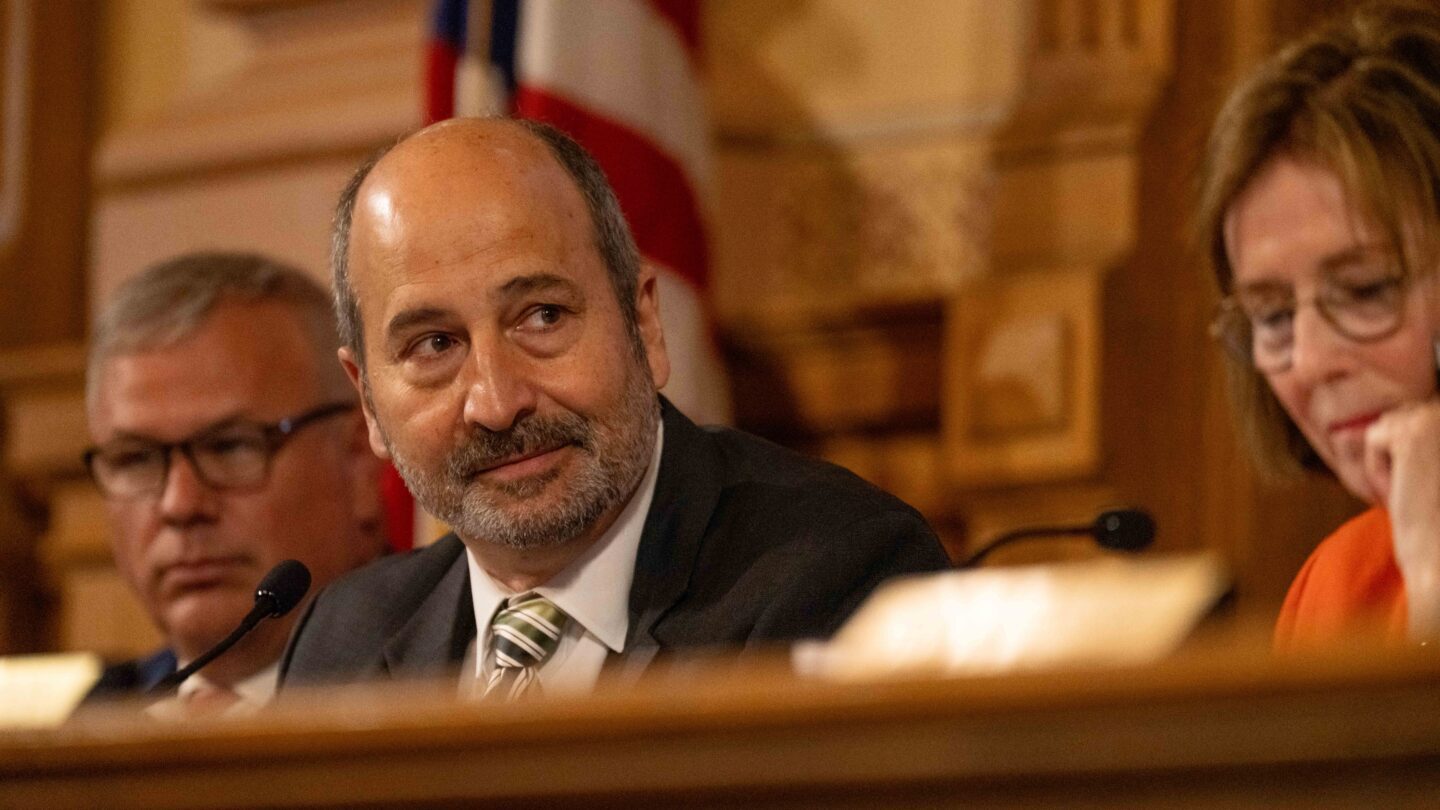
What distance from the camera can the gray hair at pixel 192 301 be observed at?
3.66m

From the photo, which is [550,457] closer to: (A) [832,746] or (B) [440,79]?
(A) [832,746]

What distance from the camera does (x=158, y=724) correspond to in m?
1.34

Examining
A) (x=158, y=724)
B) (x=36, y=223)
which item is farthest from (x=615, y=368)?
(x=36, y=223)

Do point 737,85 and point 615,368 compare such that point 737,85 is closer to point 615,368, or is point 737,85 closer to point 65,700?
point 615,368

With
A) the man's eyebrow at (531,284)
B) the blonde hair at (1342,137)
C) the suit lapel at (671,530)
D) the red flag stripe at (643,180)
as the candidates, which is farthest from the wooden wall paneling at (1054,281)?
the man's eyebrow at (531,284)

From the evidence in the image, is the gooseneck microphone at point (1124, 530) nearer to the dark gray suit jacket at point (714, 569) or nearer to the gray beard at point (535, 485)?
the dark gray suit jacket at point (714, 569)

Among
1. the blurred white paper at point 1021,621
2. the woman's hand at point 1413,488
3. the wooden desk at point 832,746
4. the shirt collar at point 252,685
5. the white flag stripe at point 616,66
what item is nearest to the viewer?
the wooden desk at point 832,746

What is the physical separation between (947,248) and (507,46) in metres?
1.14

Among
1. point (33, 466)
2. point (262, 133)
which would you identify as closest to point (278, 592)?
point (262, 133)

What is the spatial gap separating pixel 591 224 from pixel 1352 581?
1.03m

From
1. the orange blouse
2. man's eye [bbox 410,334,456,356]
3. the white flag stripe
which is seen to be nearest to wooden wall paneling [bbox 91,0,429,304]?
the white flag stripe

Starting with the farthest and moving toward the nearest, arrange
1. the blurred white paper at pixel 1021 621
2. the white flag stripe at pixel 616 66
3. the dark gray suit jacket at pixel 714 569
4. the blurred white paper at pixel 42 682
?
the white flag stripe at pixel 616 66
the dark gray suit jacket at pixel 714 569
the blurred white paper at pixel 42 682
the blurred white paper at pixel 1021 621

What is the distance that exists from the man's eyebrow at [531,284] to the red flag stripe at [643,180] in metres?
1.72

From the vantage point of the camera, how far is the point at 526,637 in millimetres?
2432
